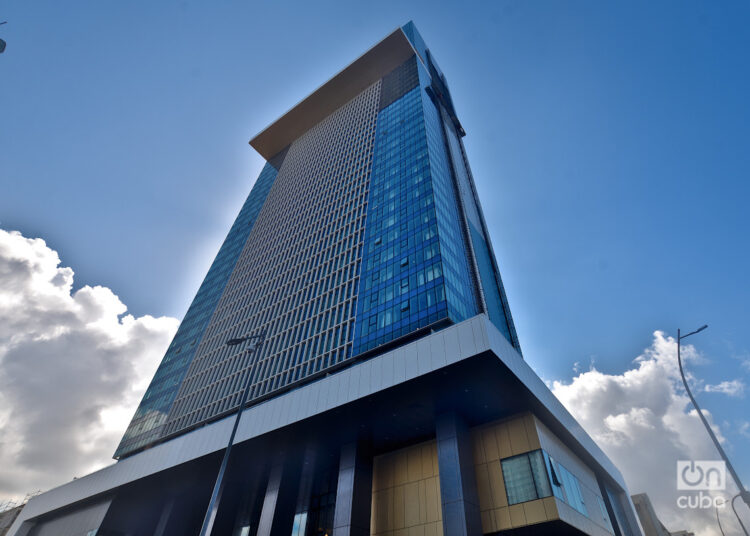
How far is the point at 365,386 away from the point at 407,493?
8414mm

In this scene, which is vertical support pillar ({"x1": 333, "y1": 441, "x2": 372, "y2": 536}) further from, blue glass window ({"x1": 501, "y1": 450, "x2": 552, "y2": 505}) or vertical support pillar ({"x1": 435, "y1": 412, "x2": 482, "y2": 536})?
blue glass window ({"x1": 501, "y1": 450, "x2": 552, "y2": 505})

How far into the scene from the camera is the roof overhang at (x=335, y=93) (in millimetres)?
106312

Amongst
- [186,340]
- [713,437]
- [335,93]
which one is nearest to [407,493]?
[713,437]

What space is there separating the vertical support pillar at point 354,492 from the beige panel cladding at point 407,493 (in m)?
0.84

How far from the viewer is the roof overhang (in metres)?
106

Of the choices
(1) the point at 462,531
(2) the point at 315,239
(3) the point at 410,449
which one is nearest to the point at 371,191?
(2) the point at 315,239

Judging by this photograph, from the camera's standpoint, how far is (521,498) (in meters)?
27.3

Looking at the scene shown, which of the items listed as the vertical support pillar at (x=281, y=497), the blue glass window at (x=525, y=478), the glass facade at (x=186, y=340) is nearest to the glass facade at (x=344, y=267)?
the glass facade at (x=186, y=340)

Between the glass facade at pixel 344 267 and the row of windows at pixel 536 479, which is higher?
the glass facade at pixel 344 267

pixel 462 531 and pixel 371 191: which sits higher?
pixel 371 191

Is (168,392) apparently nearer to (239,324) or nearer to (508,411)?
(239,324)

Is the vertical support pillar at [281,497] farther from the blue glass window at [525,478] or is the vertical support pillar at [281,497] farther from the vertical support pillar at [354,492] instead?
the blue glass window at [525,478]

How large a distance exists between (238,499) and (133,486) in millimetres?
12260

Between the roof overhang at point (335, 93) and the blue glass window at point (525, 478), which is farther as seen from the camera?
the roof overhang at point (335, 93)
